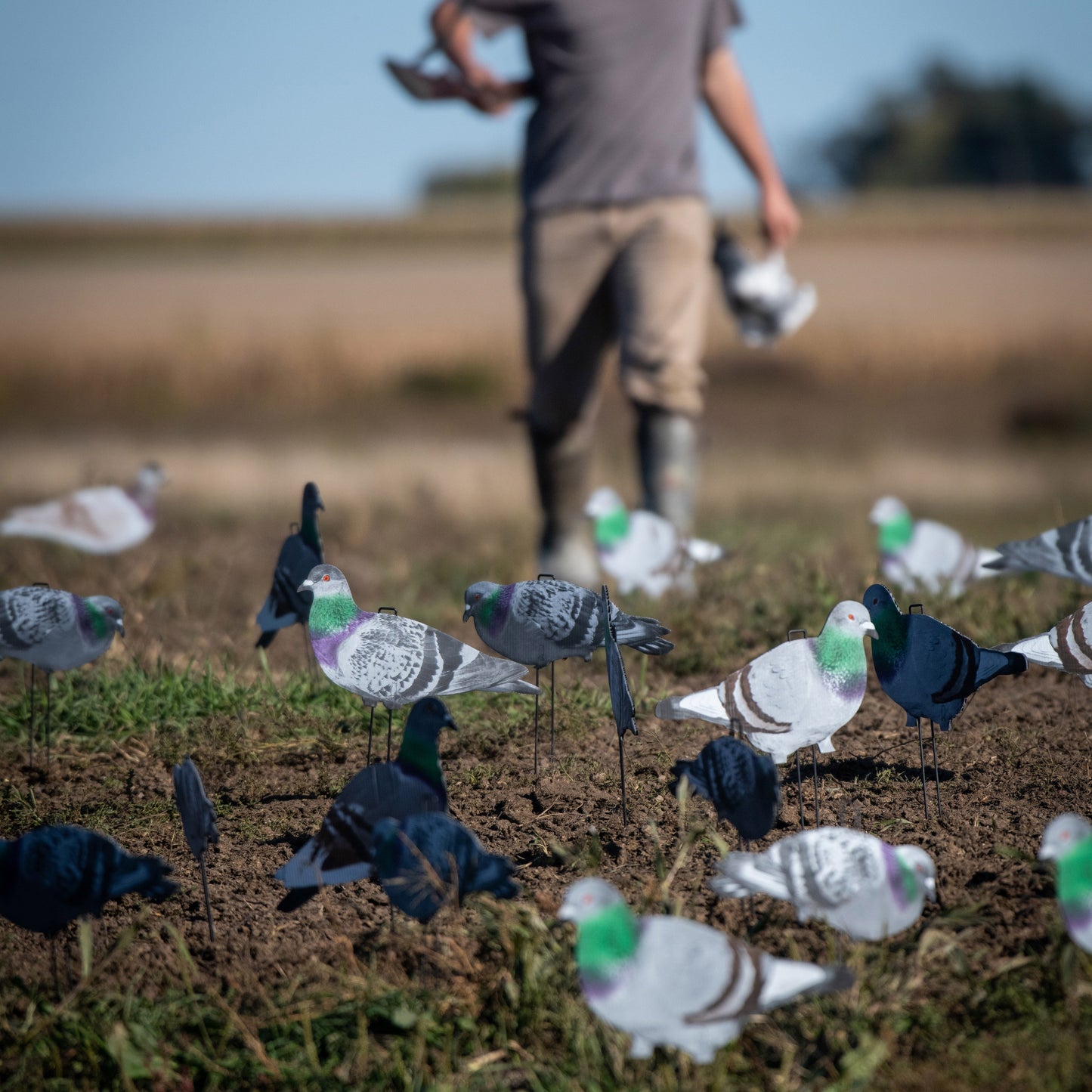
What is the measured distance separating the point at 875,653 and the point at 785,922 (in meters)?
0.58

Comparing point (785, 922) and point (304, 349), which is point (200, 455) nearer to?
point (304, 349)

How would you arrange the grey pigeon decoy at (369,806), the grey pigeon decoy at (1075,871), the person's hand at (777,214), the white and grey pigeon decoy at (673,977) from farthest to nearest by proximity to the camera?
the person's hand at (777,214) < the grey pigeon decoy at (369,806) < the grey pigeon decoy at (1075,871) < the white and grey pigeon decoy at (673,977)

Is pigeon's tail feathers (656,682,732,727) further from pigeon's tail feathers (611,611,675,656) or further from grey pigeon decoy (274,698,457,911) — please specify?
grey pigeon decoy (274,698,457,911)

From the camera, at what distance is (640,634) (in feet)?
9.00

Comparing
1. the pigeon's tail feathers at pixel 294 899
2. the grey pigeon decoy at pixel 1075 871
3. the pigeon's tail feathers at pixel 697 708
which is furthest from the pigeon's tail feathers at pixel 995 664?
the pigeon's tail feathers at pixel 294 899

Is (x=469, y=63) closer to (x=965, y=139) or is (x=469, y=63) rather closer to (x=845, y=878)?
(x=845, y=878)

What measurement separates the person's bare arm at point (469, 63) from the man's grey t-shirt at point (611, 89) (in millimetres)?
59

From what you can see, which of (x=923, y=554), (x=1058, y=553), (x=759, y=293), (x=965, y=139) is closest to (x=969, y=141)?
(x=965, y=139)

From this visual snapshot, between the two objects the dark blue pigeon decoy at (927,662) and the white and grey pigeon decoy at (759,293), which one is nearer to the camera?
the dark blue pigeon decoy at (927,662)

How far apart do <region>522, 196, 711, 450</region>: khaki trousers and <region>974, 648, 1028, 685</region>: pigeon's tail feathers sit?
7.64ft

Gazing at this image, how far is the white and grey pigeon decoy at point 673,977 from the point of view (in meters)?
1.78

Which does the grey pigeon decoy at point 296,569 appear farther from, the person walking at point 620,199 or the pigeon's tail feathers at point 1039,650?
the person walking at point 620,199

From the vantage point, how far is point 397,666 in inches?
102

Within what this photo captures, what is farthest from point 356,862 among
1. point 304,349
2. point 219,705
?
point 304,349
